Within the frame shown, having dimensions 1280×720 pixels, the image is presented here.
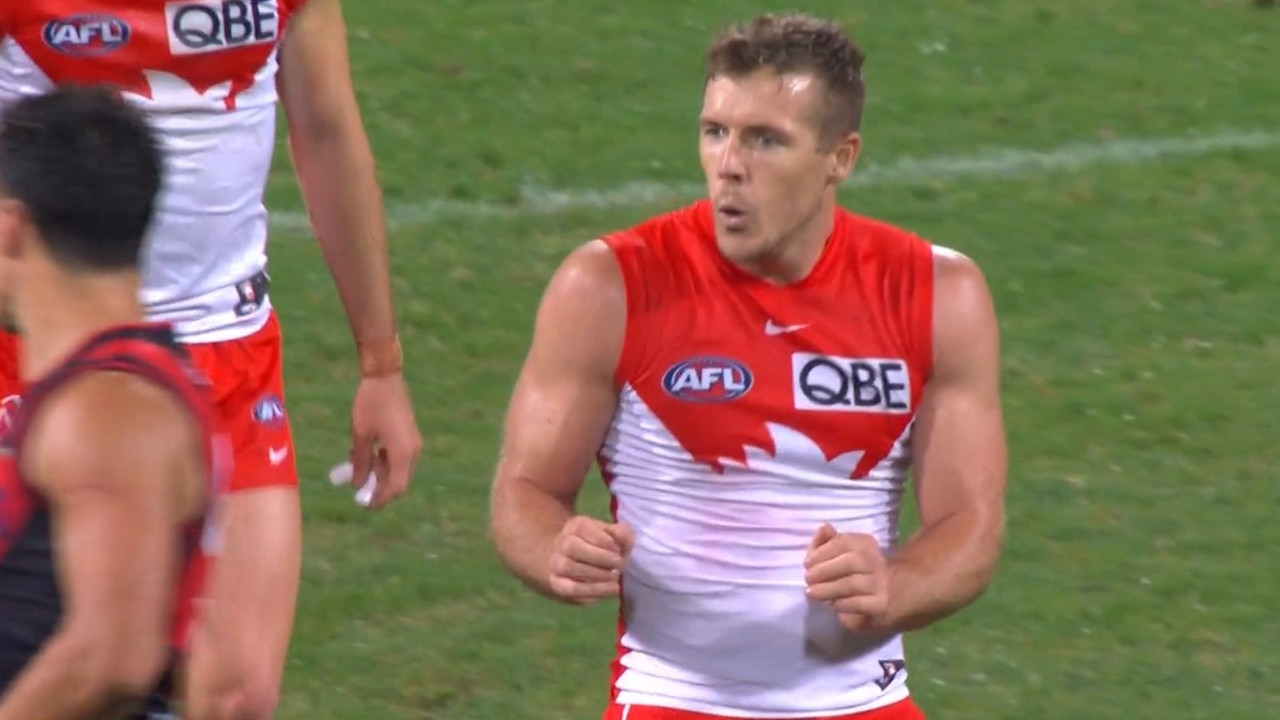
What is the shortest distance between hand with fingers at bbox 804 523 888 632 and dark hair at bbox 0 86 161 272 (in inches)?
48.6

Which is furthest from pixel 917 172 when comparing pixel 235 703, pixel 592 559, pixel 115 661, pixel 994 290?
pixel 115 661

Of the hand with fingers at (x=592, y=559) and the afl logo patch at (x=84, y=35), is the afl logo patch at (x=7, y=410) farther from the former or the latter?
the hand with fingers at (x=592, y=559)

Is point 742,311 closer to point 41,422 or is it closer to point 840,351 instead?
point 840,351

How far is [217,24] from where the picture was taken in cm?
470

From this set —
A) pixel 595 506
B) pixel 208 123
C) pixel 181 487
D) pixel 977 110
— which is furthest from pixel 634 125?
pixel 181 487

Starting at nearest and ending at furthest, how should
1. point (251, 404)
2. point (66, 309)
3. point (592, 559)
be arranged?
point (66, 309) < point (592, 559) < point (251, 404)

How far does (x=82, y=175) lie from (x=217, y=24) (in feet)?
4.05

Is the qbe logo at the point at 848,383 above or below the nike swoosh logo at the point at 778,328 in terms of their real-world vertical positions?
below

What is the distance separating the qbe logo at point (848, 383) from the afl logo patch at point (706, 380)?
10 centimetres

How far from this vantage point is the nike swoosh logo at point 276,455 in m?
4.88

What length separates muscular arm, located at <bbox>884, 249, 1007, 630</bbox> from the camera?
460 centimetres

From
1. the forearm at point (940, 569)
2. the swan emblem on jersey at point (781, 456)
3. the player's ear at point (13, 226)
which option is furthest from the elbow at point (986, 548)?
the player's ear at point (13, 226)

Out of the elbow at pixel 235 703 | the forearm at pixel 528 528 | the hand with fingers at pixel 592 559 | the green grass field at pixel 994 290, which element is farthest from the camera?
the green grass field at pixel 994 290

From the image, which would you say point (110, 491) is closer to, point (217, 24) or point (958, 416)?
point (217, 24)
